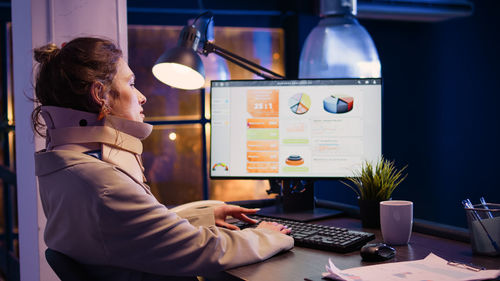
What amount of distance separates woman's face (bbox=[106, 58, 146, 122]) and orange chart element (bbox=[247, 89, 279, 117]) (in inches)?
22.5

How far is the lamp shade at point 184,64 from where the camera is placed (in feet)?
5.54

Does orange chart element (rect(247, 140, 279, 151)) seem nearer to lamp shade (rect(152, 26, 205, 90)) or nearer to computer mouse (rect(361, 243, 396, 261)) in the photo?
lamp shade (rect(152, 26, 205, 90))

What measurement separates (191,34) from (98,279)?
0.98 m

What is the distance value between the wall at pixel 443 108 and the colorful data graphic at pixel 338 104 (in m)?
1.85

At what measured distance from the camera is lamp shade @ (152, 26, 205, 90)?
169 cm

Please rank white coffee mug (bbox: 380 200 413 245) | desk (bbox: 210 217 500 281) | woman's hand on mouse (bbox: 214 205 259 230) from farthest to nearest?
woman's hand on mouse (bbox: 214 205 259 230), white coffee mug (bbox: 380 200 413 245), desk (bbox: 210 217 500 281)

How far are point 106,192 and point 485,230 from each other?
0.83m

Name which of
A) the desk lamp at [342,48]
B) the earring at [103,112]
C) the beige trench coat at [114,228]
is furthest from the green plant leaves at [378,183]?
the desk lamp at [342,48]

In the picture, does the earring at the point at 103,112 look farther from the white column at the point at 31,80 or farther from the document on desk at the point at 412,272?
the white column at the point at 31,80

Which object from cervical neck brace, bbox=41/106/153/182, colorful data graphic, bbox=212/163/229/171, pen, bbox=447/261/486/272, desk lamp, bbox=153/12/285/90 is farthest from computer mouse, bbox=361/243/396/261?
desk lamp, bbox=153/12/285/90

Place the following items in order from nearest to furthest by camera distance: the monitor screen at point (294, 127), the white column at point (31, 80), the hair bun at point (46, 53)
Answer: the hair bun at point (46, 53) < the monitor screen at point (294, 127) < the white column at point (31, 80)

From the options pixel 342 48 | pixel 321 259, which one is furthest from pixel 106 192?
pixel 342 48

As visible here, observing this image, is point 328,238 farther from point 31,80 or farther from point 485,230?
point 31,80

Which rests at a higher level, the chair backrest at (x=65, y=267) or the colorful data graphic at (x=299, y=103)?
the colorful data graphic at (x=299, y=103)
